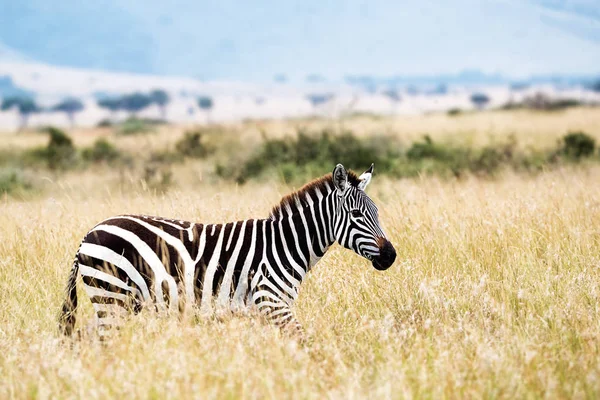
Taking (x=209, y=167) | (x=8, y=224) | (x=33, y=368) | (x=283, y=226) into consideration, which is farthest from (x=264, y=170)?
(x=33, y=368)

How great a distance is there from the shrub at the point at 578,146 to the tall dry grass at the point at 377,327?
1428 centimetres

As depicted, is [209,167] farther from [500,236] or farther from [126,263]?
[126,263]

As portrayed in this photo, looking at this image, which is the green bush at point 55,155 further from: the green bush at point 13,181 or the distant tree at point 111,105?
the distant tree at point 111,105

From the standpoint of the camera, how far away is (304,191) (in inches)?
242

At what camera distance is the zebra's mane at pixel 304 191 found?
20.0 ft

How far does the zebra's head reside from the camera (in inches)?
229

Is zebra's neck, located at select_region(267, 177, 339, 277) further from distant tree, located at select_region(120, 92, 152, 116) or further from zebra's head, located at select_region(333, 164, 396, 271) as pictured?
distant tree, located at select_region(120, 92, 152, 116)

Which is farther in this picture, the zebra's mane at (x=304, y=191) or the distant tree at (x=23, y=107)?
the distant tree at (x=23, y=107)

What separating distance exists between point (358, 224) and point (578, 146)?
19.2m

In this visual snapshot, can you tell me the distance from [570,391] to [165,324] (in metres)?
2.71

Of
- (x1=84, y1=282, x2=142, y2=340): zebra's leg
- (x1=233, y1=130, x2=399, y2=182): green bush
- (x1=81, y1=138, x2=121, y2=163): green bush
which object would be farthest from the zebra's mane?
(x1=81, y1=138, x2=121, y2=163): green bush

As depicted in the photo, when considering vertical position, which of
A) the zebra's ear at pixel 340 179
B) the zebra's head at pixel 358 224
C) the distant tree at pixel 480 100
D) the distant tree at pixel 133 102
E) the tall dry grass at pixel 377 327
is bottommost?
the tall dry grass at pixel 377 327

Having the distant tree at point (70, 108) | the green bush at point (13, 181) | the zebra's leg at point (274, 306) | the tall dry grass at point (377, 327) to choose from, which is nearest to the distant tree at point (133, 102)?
the distant tree at point (70, 108)

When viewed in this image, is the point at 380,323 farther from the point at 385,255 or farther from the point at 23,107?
the point at 23,107
